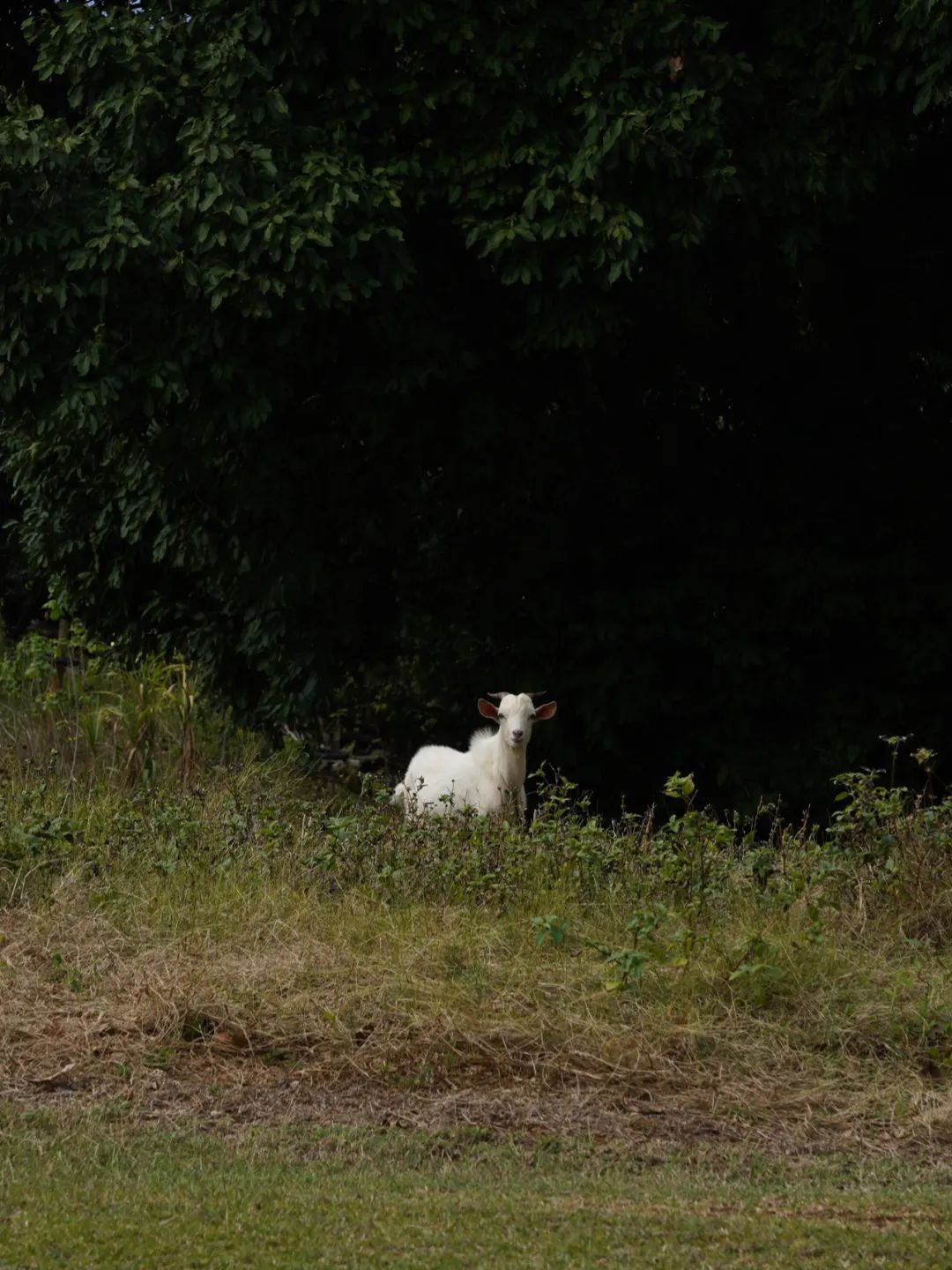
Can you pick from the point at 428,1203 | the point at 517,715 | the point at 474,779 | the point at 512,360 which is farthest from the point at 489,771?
the point at 428,1203

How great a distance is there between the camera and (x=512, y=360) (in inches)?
500

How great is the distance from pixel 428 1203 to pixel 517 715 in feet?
17.7

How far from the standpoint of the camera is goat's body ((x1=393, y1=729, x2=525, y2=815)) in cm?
1088

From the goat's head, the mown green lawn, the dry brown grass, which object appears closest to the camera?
the mown green lawn

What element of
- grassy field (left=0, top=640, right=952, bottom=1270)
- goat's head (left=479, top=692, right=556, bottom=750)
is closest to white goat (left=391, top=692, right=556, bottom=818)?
goat's head (left=479, top=692, right=556, bottom=750)

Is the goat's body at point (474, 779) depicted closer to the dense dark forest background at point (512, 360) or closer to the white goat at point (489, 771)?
the white goat at point (489, 771)

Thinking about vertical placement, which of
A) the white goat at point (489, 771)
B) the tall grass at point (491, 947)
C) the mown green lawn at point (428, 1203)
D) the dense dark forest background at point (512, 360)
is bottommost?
the mown green lawn at point (428, 1203)

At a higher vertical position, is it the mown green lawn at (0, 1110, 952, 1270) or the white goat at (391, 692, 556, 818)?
the white goat at (391, 692, 556, 818)

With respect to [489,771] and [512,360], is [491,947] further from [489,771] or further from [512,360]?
[512,360]

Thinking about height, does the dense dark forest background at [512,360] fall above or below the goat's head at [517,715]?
above

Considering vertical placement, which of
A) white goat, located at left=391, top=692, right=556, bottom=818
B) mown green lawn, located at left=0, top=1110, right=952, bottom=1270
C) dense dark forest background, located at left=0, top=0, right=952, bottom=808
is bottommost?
mown green lawn, located at left=0, top=1110, right=952, bottom=1270

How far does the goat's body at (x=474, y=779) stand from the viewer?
1088cm

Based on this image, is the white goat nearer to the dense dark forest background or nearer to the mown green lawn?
the dense dark forest background

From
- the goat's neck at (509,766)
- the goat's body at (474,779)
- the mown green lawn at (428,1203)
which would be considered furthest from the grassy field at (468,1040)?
the goat's neck at (509,766)
